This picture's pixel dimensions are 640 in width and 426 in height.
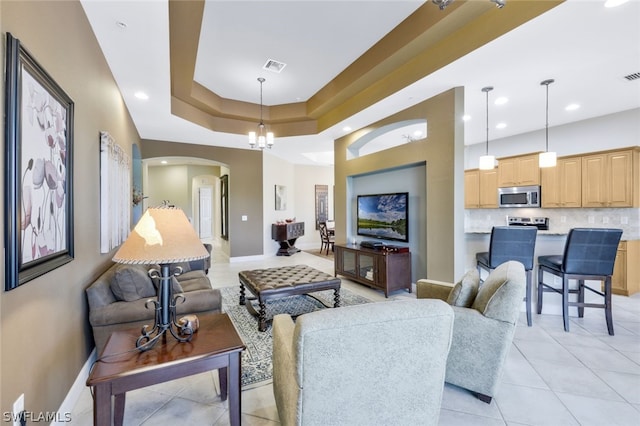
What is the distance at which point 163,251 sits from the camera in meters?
1.48

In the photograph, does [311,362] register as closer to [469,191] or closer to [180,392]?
[180,392]

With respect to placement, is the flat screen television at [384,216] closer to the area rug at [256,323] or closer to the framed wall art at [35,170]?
the area rug at [256,323]

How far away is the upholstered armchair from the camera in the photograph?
5.79 ft

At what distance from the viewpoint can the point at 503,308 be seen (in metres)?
1.77

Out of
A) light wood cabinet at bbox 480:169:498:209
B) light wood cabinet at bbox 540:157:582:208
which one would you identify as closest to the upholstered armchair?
light wood cabinet at bbox 540:157:582:208

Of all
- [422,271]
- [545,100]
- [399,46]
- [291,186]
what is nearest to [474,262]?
[422,271]

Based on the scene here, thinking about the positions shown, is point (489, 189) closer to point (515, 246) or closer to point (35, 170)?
point (515, 246)

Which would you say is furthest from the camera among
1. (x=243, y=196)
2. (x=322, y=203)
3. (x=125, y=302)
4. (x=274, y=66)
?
(x=322, y=203)

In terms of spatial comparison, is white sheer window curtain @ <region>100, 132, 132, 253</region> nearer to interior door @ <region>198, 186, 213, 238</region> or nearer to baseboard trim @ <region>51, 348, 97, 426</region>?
baseboard trim @ <region>51, 348, 97, 426</region>

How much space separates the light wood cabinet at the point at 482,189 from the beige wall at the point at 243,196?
A: 5.03 m

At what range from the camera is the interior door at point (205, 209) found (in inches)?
400

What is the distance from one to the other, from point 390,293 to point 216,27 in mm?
4145

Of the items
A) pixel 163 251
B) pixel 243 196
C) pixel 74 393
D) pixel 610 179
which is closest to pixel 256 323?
pixel 74 393

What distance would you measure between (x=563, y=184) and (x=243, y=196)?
A: 6608 mm
